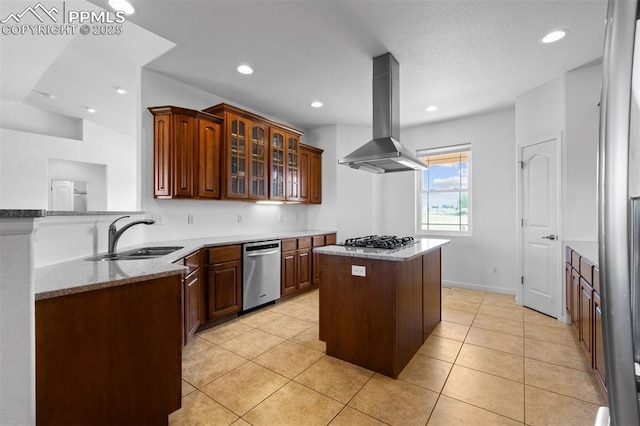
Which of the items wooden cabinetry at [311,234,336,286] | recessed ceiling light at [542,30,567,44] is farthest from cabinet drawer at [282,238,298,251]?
recessed ceiling light at [542,30,567,44]

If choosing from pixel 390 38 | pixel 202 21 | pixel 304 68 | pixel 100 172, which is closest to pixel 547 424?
pixel 390 38

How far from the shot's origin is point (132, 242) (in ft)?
9.54

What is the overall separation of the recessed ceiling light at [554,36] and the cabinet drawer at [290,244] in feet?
11.3

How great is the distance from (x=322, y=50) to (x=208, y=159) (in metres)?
1.69

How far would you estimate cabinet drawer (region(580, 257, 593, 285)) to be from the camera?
202cm

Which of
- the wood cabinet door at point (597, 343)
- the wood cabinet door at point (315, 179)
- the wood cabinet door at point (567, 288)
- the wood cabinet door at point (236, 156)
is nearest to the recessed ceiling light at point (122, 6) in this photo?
the wood cabinet door at point (236, 156)

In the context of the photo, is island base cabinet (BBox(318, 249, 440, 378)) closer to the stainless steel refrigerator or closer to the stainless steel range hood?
the stainless steel range hood

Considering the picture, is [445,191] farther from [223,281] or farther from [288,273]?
[223,281]

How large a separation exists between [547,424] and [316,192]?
13.1 ft

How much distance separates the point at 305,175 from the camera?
4816 mm

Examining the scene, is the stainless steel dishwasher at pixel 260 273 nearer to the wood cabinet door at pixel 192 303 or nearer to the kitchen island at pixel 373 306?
the wood cabinet door at pixel 192 303

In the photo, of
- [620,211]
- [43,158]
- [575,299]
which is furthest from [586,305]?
[43,158]

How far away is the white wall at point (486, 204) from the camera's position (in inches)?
168

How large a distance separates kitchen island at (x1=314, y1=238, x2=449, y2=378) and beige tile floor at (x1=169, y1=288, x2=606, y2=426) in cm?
14
